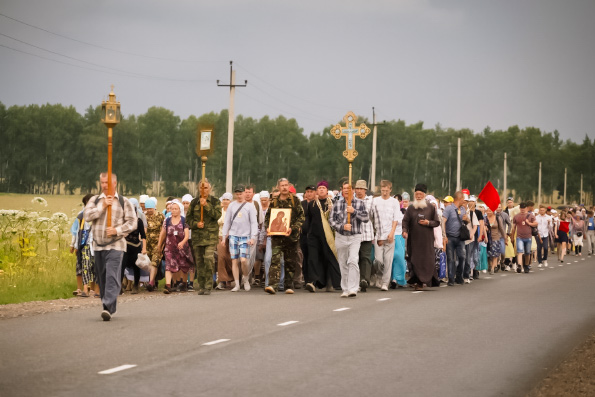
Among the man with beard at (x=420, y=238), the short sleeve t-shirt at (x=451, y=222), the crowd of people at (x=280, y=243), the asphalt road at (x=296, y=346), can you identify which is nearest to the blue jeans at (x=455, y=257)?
the short sleeve t-shirt at (x=451, y=222)

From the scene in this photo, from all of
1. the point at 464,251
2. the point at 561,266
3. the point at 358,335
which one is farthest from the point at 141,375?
the point at 561,266

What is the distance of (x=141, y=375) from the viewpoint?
8.84 meters

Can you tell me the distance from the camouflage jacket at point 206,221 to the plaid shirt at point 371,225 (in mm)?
2777

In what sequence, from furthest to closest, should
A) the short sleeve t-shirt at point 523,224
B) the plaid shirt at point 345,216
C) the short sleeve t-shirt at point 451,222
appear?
1. the short sleeve t-shirt at point 523,224
2. the short sleeve t-shirt at point 451,222
3. the plaid shirt at point 345,216

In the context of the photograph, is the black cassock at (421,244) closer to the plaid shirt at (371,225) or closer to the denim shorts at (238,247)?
the plaid shirt at (371,225)

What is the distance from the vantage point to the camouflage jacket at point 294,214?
61.2 ft

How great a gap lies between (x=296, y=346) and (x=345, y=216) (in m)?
7.56

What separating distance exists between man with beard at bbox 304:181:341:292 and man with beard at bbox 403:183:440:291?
5.23ft

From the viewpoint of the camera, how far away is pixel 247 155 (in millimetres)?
131125

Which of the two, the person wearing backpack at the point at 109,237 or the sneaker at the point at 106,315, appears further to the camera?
the person wearing backpack at the point at 109,237

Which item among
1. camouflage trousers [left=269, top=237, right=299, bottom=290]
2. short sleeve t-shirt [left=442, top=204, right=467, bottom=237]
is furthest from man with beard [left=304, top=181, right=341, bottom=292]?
short sleeve t-shirt [left=442, top=204, right=467, bottom=237]

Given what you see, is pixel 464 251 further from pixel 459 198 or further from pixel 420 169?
pixel 420 169

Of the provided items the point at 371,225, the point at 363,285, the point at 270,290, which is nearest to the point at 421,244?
the point at 371,225

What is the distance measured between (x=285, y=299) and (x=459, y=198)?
24.2 feet
